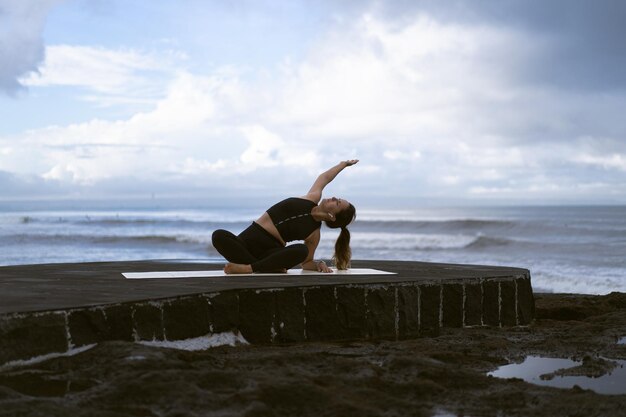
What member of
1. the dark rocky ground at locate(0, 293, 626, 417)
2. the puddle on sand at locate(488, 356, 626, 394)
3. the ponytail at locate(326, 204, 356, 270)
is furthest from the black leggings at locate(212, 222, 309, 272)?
the puddle on sand at locate(488, 356, 626, 394)

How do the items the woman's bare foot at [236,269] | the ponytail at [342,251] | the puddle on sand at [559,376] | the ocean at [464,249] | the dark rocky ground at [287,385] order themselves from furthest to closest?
the ocean at [464,249], the ponytail at [342,251], the woman's bare foot at [236,269], the puddle on sand at [559,376], the dark rocky ground at [287,385]

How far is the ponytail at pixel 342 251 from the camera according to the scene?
6875 mm

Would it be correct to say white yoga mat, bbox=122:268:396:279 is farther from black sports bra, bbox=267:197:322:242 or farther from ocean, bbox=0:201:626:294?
ocean, bbox=0:201:626:294

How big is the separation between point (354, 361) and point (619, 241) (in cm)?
2453

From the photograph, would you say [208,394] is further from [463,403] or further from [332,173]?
[332,173]

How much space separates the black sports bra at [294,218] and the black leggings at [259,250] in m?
0.12

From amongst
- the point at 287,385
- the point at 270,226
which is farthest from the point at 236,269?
the point at 287,385

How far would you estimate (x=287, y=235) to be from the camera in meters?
6.77

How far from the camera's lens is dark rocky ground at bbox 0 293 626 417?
347 cm

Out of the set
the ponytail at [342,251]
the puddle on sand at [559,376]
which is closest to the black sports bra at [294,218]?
the ponytail at [342,251]

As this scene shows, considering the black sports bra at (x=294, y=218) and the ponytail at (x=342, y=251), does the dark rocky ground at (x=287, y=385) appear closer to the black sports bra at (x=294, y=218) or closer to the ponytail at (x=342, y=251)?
the black sports bra at (x=294, y=218)

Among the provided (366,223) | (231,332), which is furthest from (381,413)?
(366,223)

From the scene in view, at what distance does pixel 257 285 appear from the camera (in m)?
5.47

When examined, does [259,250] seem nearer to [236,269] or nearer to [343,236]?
[236,269]
